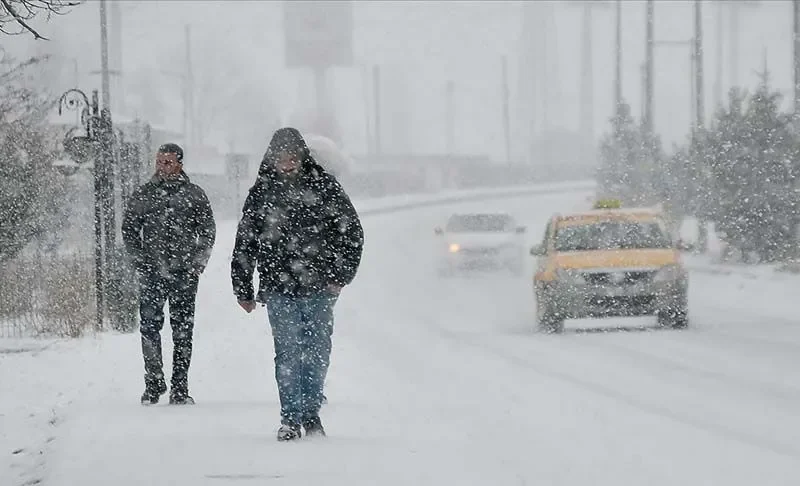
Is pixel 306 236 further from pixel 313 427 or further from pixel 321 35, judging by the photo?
pixel 321 35

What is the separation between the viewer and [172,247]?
1088 cm

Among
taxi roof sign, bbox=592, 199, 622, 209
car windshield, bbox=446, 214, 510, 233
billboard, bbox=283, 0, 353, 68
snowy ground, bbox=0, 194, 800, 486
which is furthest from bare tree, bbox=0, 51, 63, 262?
billboard, bbox=283, 0, 353, 68

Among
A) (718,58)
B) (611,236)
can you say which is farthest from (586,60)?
(611,236)

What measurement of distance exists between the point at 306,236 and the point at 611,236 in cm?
1111

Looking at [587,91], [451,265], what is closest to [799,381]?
[451,265]

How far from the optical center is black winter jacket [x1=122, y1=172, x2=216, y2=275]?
35.8ft

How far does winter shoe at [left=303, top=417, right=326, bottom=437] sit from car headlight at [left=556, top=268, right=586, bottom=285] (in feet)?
32.2

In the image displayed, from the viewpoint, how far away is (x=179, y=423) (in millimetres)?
9953

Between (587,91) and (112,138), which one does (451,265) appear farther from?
(587,91)

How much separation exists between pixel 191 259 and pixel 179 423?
4.54 ft

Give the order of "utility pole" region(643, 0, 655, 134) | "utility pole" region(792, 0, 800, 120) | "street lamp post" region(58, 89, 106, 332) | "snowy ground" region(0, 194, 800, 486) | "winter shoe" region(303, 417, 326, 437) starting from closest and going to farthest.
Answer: "snowy ground" region(0, 194, 800, 486) < "winter shoe" region(303, 417, 326, 437) < "street lamp post" region(58, 89, 106, 332) < "utility pole" region(792, 0, 800, 120) < "utility pole" region(643, 0, 655, 134)

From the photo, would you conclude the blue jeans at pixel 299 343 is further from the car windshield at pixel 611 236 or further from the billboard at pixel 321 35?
the billboard at pixel 321 35

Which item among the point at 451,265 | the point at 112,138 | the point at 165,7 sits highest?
the point at 165,7

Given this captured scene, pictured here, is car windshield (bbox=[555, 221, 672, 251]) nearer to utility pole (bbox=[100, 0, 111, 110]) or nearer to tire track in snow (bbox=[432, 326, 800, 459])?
tire track in snow (bbox=[432, 326, 800, 459])
